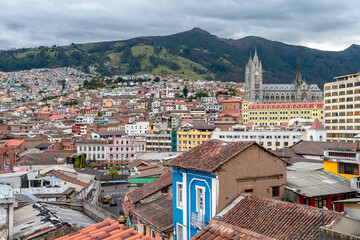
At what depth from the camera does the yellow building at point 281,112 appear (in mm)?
112375

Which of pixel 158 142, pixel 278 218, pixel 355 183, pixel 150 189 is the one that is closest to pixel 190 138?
pixel 158 142

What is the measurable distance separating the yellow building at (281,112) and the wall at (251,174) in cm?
10342

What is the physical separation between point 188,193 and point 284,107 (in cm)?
10709

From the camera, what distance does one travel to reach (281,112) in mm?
115562

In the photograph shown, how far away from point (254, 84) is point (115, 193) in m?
129

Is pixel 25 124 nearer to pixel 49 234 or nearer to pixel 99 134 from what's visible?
pixel 99 134

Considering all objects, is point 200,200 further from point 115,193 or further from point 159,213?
point 115,193

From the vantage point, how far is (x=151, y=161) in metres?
48.7

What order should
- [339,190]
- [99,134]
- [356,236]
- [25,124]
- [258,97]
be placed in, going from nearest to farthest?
[356,236] → [339,190] → [99,134] → [25,124] → [258,97]

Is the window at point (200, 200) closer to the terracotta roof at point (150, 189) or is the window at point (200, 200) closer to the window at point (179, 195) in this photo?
the window at point (179, 195)

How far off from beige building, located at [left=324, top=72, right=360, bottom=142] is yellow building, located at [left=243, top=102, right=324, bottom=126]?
33162 millimetres

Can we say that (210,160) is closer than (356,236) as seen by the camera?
No

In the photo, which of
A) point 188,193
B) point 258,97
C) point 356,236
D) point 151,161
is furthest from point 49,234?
point 258,97

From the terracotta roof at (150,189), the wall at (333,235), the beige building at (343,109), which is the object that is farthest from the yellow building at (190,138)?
the wall at (333,235)
